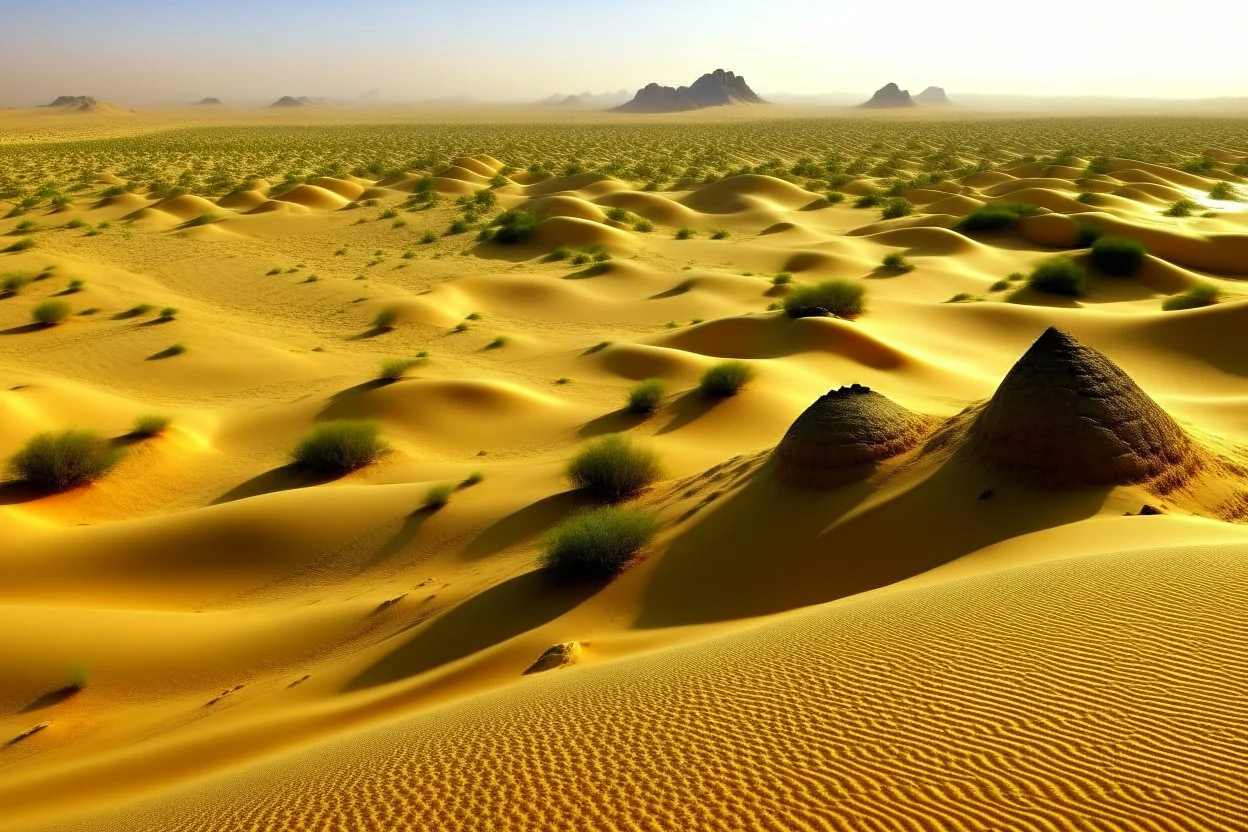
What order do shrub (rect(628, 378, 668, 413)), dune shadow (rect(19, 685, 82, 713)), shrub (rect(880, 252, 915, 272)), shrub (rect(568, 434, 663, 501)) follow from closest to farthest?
dune shadow (rect(19, 685, 82, 713)), shrub (rect(568, 434, 663, 501)), shrub (rect(628, 378, 668, 413)), shrub (rect(880, 252, 915, 272))

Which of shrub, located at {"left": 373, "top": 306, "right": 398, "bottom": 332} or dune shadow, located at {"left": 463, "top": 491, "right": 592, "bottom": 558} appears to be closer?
dune shadow, located at {"left": 463, "top": 491, "right": 592, "bottom": 558}

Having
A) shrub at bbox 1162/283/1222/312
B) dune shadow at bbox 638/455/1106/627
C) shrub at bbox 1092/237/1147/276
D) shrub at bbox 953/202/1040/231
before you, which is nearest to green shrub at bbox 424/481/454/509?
dune shadow at bbox 638/455/1106/627

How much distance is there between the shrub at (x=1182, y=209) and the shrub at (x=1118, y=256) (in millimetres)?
11675

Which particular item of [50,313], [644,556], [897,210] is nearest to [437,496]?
[644,556]

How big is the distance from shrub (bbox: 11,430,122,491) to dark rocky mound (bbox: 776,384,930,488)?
1073cm

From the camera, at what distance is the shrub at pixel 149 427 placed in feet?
51.3

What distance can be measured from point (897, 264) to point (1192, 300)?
27.0 ft

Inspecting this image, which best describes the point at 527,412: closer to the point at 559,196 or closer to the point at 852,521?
the point at 852,521

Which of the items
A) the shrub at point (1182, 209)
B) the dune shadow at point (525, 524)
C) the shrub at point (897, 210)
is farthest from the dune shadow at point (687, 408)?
the shrub at point (1182, 209)

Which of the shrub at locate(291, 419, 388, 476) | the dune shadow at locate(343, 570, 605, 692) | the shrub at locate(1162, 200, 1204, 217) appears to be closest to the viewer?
the dune shadow at locate(343, 570, 605, 692)

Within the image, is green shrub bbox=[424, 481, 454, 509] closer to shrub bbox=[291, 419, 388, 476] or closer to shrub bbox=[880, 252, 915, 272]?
shrub bbox=[291, 419, 388, 476]

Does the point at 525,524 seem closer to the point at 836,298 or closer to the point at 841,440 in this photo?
the point at 841,440

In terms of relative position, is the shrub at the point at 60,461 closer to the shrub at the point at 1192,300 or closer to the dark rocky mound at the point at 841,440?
the dark rocky mound at the point at 841,440

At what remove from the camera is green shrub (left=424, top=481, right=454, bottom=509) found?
12602mm
